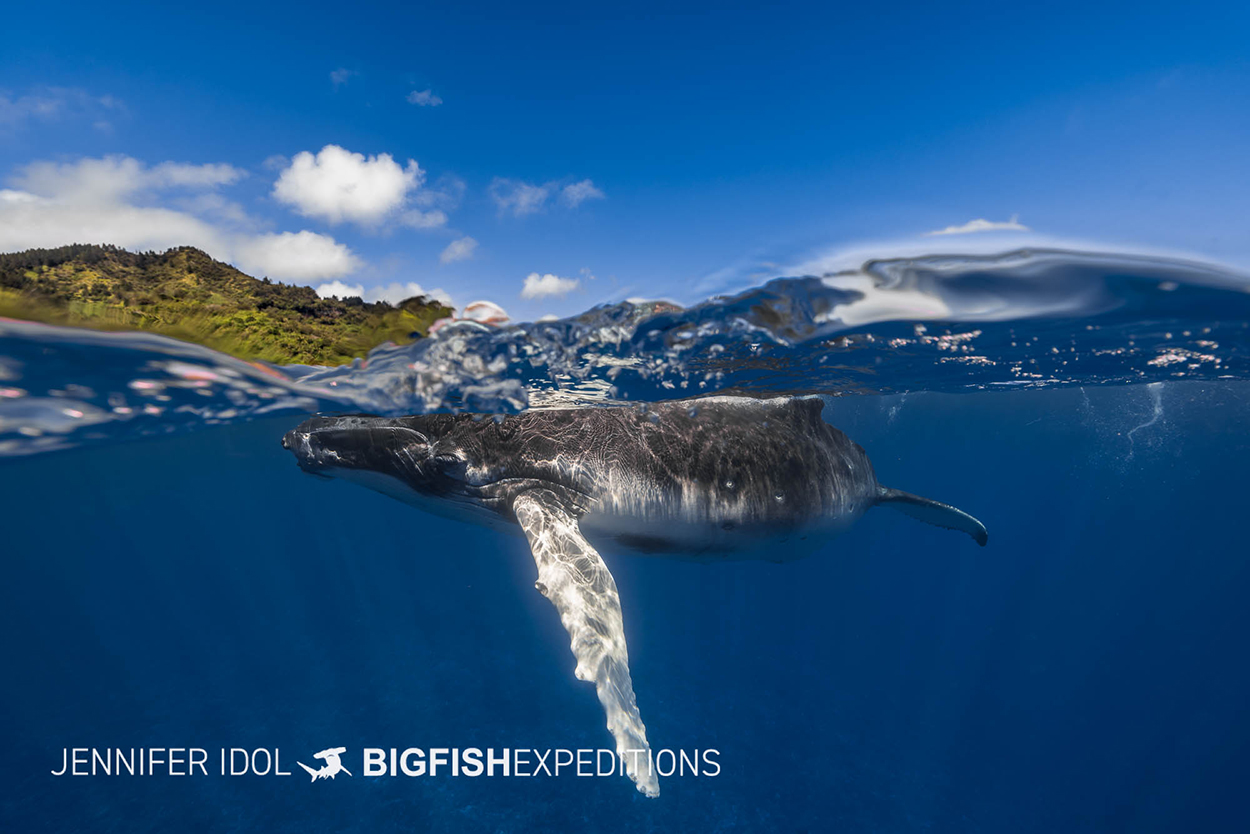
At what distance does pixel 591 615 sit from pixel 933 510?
7.68 metres

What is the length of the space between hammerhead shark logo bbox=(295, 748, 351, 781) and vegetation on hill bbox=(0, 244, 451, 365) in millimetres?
10473

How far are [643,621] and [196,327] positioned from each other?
775 inches

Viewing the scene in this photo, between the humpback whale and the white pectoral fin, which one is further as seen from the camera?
the humpback whale

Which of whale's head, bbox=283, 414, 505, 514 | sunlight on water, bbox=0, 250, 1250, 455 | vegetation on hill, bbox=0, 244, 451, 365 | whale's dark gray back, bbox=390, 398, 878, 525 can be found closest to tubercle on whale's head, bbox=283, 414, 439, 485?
whale's head, bbox=283, 414, 505, 514

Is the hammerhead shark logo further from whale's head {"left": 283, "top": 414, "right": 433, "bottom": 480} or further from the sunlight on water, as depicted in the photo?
whale's head {"left": 283, "top": 414, "right": 433, "bottom": 480}

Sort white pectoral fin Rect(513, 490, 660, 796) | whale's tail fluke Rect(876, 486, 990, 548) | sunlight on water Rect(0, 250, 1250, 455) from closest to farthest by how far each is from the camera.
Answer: white pectoral fin Rect(513, 490, 660, 796)
sunlight on water Rect(0, 250, 1250, 455)
whale's tail fluke Rect(876, 486, 990, 548)

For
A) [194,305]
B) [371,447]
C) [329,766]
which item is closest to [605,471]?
[371,447]

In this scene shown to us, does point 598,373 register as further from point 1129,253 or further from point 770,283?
point 1129,253

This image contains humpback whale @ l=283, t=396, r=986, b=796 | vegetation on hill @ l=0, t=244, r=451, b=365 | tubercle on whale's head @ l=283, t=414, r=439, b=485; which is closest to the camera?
vegetation on hill @ l=0, t=244, r=451, b=365

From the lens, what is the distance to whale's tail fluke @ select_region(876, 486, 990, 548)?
29.9 ft

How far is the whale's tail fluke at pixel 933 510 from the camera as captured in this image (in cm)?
910

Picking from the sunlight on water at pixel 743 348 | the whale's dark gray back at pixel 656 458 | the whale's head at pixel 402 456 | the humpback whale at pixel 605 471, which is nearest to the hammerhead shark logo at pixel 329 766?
the sunlight on water at pixel 743 348

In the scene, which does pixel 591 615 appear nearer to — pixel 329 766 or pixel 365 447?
pixel 365 447

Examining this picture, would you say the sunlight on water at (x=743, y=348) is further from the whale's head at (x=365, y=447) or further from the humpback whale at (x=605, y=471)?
the whale's head at (x=365, y=447)
